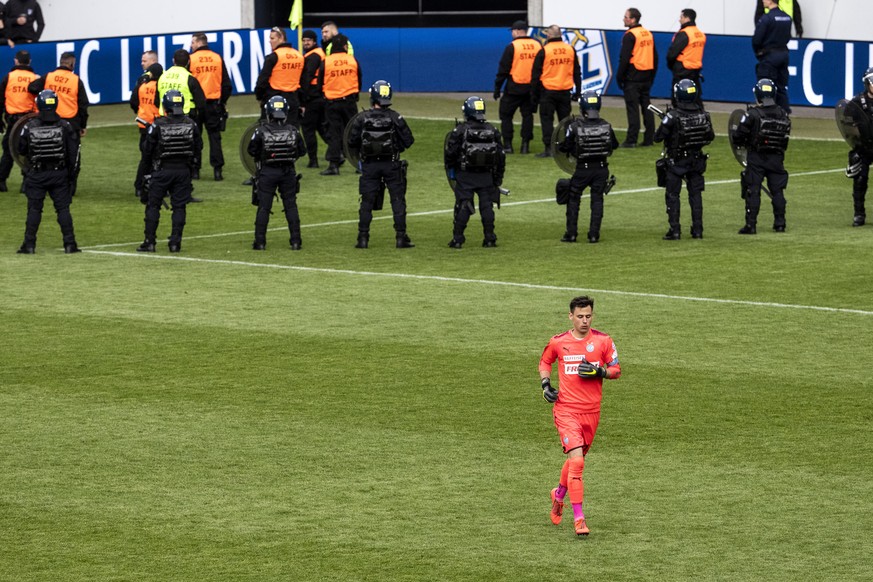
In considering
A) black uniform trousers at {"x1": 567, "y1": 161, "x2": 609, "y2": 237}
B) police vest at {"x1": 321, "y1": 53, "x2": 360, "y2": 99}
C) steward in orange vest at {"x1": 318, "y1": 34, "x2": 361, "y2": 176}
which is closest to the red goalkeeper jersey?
black uniform trousers at {"x1": 567, "y1": 161, "x2": 609, "y2": 237}

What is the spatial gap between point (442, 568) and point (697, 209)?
12.0m

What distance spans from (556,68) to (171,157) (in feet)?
31.3

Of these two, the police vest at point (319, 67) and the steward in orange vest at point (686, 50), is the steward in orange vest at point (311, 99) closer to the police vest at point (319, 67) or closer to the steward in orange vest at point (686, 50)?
the police vest at point (319, 67)

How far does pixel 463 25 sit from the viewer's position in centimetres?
4106

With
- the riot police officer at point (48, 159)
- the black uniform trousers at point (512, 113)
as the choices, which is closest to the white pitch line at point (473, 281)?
the riot police officer at point (48, 159)

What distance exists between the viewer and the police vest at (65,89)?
78.0 ft

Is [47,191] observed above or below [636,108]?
below

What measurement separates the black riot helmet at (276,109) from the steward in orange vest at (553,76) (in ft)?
27.6

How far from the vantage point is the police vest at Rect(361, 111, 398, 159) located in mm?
20109

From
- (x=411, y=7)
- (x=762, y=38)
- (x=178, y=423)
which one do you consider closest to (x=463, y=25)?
(x=411, y=7)

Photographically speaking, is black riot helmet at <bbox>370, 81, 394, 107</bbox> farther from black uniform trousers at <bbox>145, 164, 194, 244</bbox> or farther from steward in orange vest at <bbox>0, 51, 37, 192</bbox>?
steward in orange vest at <bbox>0, 51, 37, 192</bbox>

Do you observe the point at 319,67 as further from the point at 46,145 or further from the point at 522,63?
the point at 46,145

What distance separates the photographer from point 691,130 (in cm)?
2025

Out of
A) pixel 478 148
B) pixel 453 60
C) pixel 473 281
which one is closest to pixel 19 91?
pixel 478 148
